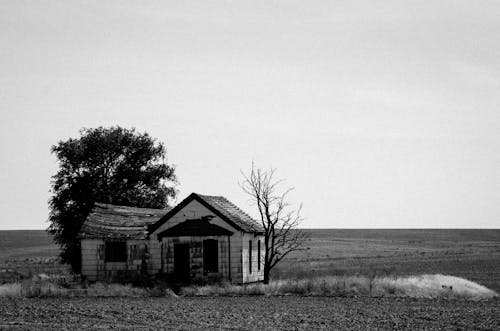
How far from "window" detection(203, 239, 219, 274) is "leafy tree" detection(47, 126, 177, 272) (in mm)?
14716

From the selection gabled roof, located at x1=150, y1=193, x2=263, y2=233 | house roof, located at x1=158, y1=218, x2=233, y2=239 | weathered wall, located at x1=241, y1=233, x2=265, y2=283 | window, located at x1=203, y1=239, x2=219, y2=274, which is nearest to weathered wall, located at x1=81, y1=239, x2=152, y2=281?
gabled roof, located at x1=150, y1=193, x2=263, y2=233

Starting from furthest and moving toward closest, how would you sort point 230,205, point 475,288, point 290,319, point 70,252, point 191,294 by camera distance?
1. point 70,252
2. point 230,205
3. point 475,288
4. point 191,294
5. point 290,319

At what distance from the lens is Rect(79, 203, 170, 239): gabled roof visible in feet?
113

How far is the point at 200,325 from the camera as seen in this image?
18734 millimetres

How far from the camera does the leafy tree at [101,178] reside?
46031mm

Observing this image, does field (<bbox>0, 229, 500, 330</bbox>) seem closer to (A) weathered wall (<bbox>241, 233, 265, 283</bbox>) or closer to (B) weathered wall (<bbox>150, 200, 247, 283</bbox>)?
(B) weathered wall (<bbox>150, 200, 247, 283</bbox>)

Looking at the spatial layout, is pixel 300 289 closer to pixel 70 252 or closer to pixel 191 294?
pixel 191 294

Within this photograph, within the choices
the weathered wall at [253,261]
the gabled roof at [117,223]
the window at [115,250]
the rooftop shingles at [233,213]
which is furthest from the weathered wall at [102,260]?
the weathered wall at [253,261]

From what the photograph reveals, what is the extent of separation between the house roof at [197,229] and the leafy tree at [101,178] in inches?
542

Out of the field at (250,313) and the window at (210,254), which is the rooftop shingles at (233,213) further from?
the field at (250,313)

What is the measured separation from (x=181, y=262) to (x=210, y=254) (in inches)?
57.1

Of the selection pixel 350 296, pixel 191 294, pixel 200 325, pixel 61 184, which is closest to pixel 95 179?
pixel 61 184

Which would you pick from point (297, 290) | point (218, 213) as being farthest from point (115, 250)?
point (297, 290)

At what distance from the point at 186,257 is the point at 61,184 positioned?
16.4 m
